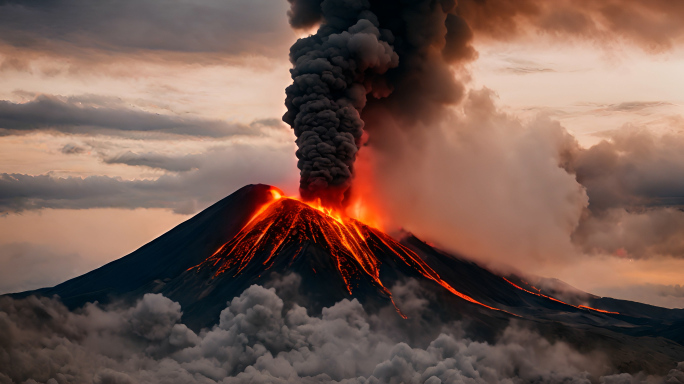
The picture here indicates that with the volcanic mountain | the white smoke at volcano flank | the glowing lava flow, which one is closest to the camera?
the white smoke at volcano flank

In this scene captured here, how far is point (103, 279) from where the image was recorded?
94562 mm

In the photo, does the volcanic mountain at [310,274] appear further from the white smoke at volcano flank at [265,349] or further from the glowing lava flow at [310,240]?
the white smoke at volcano flank at [265,349]

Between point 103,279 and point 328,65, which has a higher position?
point 328,65

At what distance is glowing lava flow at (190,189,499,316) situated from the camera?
282ft

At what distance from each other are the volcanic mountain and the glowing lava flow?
125mm

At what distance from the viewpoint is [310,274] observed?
8244 cm

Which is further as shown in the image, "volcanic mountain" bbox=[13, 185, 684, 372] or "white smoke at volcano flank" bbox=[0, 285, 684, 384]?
"volcanic mountain" bbox=[13, 185, 684, 372]

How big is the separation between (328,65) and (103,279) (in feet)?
119

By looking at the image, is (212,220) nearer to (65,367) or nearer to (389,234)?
(389,234)

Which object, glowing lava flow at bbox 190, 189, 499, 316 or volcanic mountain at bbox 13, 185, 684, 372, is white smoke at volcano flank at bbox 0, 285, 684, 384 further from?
glowing lava flow at bbox 190, 189, 499, 316

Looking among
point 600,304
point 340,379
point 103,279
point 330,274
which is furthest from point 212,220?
point 600,304

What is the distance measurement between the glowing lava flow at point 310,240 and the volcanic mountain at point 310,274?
125 millimetres

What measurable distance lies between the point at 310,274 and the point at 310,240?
15.4 ft

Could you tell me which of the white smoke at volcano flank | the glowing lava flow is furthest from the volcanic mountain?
the white smoke at volcano flank
